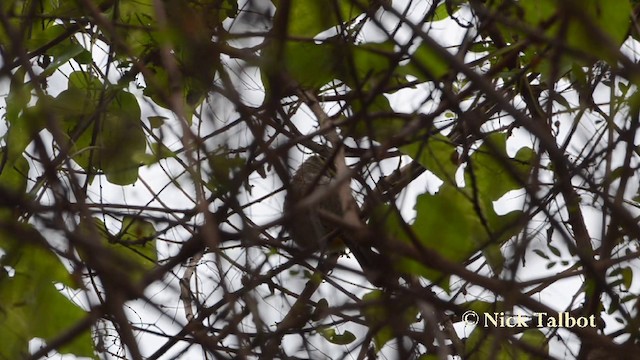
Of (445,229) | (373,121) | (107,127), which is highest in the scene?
(107,127)

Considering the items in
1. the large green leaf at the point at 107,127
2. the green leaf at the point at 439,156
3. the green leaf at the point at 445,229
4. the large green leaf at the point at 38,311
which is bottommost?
the green leaf at the point at 445,229

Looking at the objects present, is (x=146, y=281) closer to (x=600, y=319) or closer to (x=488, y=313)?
(x=488, y=313)

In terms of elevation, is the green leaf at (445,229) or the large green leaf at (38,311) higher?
the large green leaf at (38,311)

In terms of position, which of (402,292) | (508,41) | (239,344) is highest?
(508,41)

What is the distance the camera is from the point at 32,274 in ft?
4.28

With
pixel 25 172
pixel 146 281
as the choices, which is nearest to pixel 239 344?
pixel 146 281

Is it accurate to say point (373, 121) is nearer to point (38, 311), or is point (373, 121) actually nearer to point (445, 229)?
point (445, 229)

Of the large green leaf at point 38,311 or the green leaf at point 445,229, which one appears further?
the large green leaf at point 38,311

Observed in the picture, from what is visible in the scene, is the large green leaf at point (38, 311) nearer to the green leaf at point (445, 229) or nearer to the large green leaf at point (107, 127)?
the large green leaf at point (107, 127)

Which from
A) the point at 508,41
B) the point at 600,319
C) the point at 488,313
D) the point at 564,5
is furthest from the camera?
the point at 508,41

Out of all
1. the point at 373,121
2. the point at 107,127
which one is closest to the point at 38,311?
the point at 107,127

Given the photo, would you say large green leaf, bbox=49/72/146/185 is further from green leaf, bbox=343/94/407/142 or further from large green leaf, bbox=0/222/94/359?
green leaf, bbox=343/94/407/142

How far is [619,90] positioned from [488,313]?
505 millimetres

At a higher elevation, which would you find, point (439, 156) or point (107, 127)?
point (107, 127)
